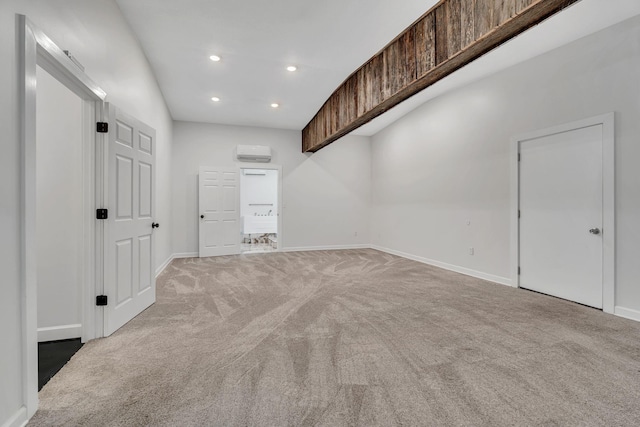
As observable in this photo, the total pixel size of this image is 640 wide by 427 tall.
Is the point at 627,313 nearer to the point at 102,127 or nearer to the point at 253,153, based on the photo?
the point at 102,127

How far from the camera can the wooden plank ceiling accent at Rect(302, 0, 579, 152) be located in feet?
6.74

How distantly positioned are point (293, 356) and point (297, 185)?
5404 mm

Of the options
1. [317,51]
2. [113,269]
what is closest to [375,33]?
[317,51]

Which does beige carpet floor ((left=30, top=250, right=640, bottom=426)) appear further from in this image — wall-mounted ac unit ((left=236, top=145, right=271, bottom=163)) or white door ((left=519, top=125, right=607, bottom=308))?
wall-mounted ac unit ((left=236, top=145, right=271, bottom=163))

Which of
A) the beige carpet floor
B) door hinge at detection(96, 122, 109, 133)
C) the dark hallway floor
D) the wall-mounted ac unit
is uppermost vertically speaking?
the wall-mounted ac unit

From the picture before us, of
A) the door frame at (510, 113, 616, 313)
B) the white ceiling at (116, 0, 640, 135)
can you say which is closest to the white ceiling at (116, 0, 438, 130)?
the white ceiling at (116, 0, 640, 135)

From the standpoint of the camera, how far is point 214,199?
6.54 meters

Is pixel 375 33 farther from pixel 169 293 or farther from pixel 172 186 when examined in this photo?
pixel 172 186

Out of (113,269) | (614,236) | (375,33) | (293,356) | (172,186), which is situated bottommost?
(293,356)

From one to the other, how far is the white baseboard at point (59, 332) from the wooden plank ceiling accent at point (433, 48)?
379 cm

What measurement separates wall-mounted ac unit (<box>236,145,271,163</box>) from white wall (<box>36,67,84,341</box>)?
13.9ft

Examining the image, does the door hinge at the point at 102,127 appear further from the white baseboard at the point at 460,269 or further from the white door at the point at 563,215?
the white baseboard at the point at 460,269

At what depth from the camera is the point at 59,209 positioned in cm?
243

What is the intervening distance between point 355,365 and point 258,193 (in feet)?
31.2
